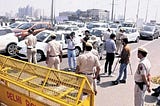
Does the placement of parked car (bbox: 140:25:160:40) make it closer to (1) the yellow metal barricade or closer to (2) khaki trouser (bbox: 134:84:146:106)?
(2) khaki trouser (bbox: 134:84:146:106)

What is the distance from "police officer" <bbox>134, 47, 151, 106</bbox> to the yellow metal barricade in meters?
1.30

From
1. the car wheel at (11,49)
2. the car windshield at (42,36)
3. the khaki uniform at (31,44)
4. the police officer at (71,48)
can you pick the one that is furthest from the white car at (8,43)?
the police officer at (71,48)

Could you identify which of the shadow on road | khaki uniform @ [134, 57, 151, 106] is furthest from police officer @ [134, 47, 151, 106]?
the shadow on road

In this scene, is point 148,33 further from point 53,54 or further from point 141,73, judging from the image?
point 141,73

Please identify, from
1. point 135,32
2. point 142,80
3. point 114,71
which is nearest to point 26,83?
point 142,80

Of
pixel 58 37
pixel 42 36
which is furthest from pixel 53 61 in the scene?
pixel 58 37

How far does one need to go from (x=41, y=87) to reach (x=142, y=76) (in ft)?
7.27

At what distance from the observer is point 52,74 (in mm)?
5363

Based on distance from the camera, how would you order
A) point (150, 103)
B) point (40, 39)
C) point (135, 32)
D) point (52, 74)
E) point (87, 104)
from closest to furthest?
point (87, 104), point (52, 74), point (150, 103), point (40, 39), point (135, 32)

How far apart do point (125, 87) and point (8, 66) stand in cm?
425

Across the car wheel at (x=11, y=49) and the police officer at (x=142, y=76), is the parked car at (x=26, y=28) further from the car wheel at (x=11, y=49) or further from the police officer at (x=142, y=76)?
the police officer at (x=142, y=76)

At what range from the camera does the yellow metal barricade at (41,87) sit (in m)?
4.70

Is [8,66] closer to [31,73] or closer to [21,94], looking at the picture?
[31,73]

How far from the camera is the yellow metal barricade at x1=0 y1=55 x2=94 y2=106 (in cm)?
470
